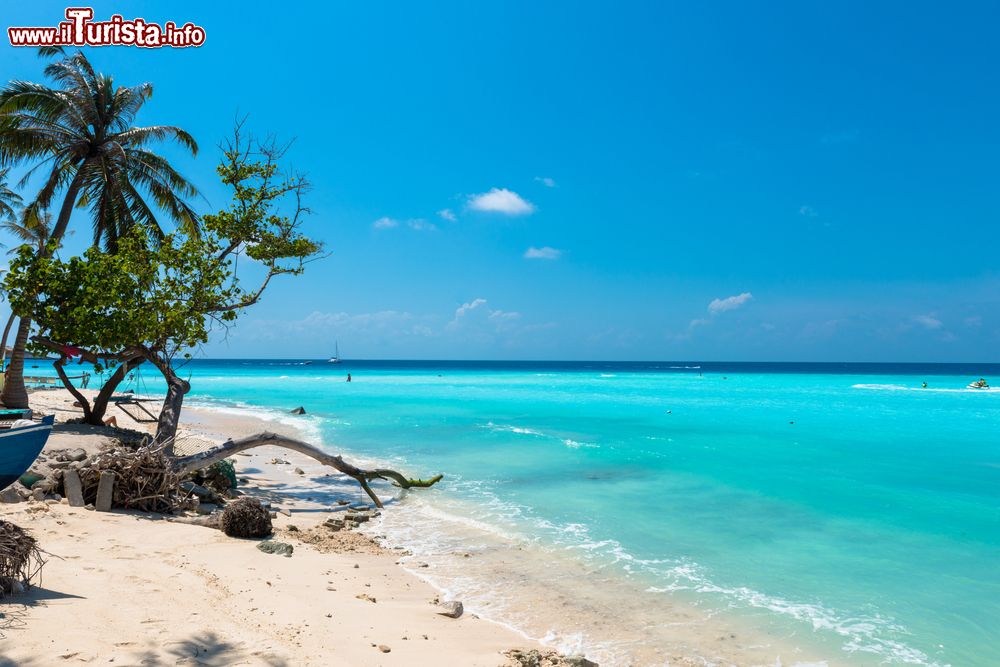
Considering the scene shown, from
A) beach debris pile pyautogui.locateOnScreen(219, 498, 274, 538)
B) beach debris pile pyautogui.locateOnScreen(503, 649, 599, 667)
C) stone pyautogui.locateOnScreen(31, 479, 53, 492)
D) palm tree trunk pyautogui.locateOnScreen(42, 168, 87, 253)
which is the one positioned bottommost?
beach debris pile pyautogui.locateOnScreen(503, 649, 599, 667)

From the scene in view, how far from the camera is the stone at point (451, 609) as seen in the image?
6566 millimetres

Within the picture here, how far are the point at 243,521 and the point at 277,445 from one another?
13.0ft

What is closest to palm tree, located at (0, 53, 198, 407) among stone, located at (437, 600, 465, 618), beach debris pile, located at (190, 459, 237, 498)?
beach debris pile, located at (190, 459, 237, 498)

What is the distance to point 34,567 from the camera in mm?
5914

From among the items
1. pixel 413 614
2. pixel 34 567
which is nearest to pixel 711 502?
pixel 413 614

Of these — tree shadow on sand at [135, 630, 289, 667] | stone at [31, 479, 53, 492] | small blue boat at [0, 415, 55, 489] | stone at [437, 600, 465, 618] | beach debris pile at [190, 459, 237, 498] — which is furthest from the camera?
beach debris pile at [190, 459, 237, 498]

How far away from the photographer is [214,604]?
5.73 meters

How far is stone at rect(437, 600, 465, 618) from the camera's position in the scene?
6566 mm

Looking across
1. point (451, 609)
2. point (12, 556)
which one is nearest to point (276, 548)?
point (451, 609)

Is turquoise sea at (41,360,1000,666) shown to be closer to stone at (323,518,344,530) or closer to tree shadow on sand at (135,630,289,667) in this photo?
stone at (323,518,344,530)

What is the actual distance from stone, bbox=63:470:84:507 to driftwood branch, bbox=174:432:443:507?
1.47 meters

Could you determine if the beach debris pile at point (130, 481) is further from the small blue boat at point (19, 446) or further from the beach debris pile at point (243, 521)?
the small blue boat at point (19, 446)

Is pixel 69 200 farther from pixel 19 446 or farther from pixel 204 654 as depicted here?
pixel 204 654

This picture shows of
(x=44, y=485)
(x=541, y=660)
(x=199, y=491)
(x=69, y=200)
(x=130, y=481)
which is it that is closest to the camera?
(x=541, y=660)
